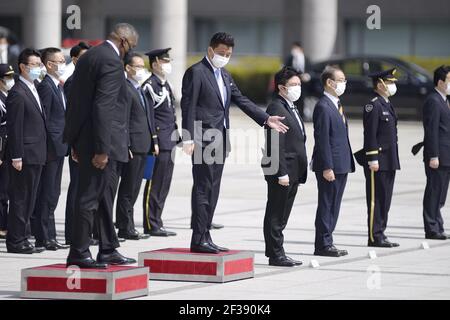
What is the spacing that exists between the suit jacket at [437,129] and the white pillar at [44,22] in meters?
24.2

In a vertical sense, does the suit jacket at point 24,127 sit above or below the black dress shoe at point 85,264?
above

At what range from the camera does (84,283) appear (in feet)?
33.3

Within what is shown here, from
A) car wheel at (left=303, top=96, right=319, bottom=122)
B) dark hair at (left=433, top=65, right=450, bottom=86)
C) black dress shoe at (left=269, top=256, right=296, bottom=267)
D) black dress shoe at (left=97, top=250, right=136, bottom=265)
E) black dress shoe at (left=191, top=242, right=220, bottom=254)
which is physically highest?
dark hair at (left=433, top=65, right=450, bottom=86)

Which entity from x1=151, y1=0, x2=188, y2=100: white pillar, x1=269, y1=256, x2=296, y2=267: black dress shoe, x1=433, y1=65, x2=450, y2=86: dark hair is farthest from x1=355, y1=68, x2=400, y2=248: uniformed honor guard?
x1=151, y1=0, x2=188, y2=100: white pillar

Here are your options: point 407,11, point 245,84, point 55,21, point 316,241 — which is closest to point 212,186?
point 316,241

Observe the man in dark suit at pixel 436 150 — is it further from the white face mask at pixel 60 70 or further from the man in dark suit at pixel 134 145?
the white face mask at pixel 60 70

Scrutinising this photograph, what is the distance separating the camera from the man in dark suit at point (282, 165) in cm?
1238

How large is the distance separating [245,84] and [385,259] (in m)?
32.0

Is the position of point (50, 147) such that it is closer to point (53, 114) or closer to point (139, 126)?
point (53, 114)

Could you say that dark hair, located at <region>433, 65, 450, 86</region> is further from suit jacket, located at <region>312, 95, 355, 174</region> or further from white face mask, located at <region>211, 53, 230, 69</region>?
white face mask, located at <region>211, 53, 230, 69</region>

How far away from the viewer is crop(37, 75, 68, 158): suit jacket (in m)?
13.5

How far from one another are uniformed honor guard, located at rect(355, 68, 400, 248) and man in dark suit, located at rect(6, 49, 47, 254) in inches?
134

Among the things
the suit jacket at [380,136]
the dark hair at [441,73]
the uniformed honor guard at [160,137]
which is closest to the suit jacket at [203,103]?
the suit jacket at [380,136]

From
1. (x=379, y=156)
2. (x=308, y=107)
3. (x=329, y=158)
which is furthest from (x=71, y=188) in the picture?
(x=308, y=107)
